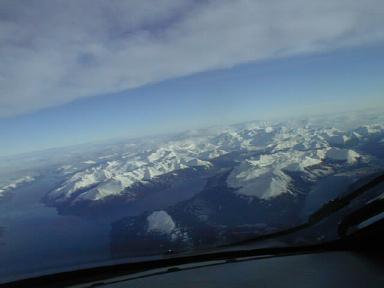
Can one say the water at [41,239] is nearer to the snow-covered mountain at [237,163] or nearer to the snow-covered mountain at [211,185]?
the snow-covered mountain at [211,185]

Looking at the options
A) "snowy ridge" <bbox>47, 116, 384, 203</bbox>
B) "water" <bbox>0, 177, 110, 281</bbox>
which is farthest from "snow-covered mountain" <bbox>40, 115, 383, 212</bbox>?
"water" <bbox>0, 177, 110, 281</bbox>

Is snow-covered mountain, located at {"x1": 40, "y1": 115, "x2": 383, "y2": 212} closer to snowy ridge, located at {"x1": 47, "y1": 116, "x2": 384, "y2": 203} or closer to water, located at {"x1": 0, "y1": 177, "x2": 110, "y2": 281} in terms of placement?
snowy ridge, located at {"x1": 47, "y1": 116, "x2": 384, "y2": 203}

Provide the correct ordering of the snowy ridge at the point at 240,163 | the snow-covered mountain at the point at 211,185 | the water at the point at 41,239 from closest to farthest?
the water at the point at 41,239 → the snow-covered mountain at the point at 211,185 → the snowy ridge at the point at 240,163

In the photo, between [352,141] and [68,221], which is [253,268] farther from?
[352,141]

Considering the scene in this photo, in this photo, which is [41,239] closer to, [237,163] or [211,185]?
[211,185]

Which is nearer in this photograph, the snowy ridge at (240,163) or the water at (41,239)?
the water at (41,239)

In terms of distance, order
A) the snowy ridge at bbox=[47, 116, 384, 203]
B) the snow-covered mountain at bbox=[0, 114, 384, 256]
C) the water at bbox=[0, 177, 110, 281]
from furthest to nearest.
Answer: the snowy ridge at bbox=[47, 116, 384, 203], the snow-covered mountain at bbox=[0, 114, 384, 256], the water at bbox=[0, 177, 110, 281]

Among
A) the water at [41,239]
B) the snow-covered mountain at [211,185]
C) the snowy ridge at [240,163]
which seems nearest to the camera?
the water at [41,239]

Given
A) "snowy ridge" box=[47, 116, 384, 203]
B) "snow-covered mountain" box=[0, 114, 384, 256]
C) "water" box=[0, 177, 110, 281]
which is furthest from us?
"snowy ridge" box=[47, 116, 384, 203]

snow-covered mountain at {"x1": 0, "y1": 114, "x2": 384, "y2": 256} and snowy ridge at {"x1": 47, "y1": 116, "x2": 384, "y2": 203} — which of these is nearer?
snow-covered mountain at {"x1": 0, "y1": 114, "x2": 384, "y2": 256}

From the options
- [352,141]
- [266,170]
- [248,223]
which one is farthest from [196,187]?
[352,141]

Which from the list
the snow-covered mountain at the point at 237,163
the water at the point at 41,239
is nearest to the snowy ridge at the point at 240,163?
the snow-covered mountain at the point at 237,163
